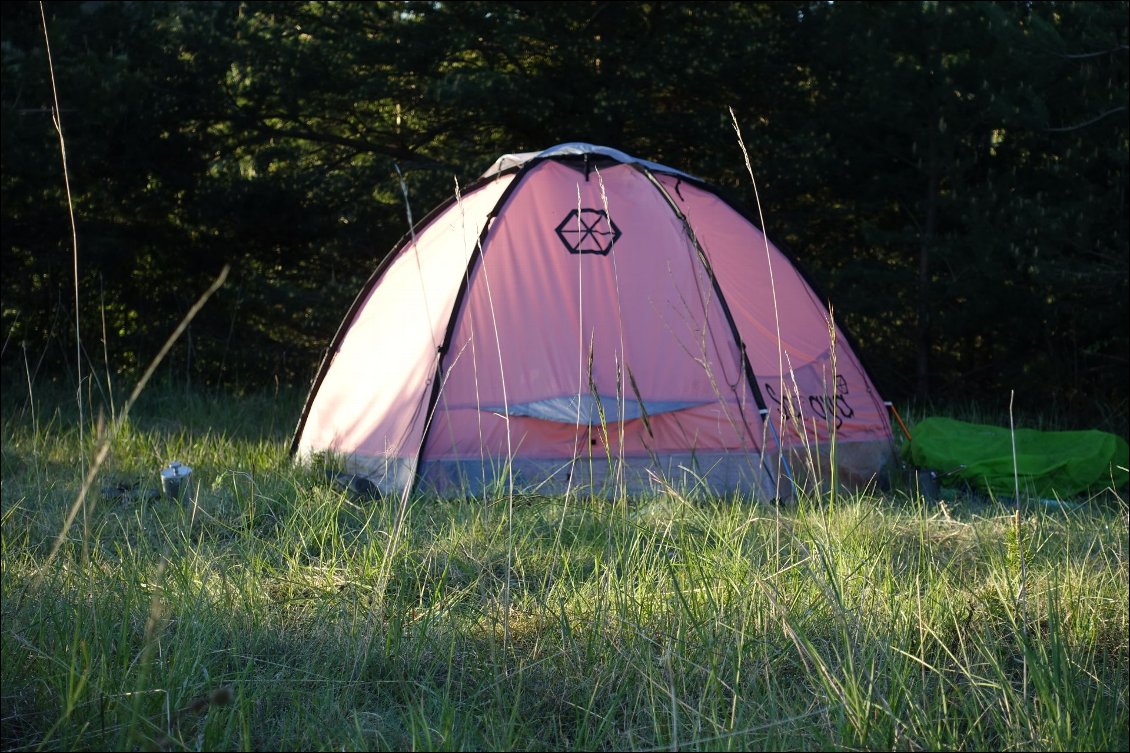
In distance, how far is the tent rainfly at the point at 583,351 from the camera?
4324 millimetres

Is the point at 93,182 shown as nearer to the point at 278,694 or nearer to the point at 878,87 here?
the point at 878,87

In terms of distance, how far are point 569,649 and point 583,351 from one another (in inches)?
101

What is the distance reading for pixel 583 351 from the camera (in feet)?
15.1

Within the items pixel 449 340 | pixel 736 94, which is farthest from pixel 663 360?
pixel 736 94

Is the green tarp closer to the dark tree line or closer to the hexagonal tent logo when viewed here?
the hexagonal tent logo

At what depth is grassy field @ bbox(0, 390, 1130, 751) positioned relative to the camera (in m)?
1.76

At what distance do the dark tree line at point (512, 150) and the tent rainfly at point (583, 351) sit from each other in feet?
9.60

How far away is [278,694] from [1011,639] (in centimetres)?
157

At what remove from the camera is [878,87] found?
26.2 ft

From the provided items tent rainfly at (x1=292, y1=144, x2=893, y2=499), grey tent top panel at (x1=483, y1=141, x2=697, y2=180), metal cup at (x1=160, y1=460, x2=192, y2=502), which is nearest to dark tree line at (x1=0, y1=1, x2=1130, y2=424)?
tent rainfly at (x1=292, y1=144, x2=893, y2=499)

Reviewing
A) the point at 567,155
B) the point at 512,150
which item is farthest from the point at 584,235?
the point at 512,150

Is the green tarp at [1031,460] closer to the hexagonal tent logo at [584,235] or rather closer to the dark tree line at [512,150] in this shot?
the hexagonal tent logo at [584,235]

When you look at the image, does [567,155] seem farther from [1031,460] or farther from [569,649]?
[569,649]

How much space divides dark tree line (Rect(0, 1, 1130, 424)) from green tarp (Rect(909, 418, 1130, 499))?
87.9 inches
